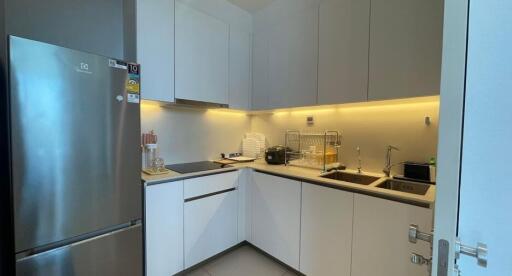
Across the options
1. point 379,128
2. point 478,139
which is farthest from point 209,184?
point 478,139

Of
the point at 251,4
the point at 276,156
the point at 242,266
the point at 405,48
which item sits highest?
the point at 251,4

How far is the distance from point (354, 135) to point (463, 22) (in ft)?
5.34

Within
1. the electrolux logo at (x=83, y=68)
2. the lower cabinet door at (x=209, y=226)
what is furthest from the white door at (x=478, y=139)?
the lower cabinet door at (x=209, y=226)

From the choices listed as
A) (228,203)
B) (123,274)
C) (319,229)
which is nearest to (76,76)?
(123,274)

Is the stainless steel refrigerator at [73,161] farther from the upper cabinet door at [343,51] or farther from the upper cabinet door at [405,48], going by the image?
the upper cabinet door at [405,48]

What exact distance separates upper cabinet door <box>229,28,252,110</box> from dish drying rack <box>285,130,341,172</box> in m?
0.69

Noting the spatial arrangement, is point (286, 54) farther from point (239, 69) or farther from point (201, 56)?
point (201, 56)

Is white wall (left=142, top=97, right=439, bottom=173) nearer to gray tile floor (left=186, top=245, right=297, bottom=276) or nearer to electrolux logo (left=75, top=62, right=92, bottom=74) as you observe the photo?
electrolux logo (left=75, top=62, right=92, bottom=74)

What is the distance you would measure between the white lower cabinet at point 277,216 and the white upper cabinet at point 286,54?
2.67 feet

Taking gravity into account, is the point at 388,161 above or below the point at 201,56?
below

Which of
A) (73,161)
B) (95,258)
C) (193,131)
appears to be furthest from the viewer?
(193,131)

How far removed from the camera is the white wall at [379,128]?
162 centimetres

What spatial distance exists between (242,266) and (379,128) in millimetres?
1789

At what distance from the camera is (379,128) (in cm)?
186
